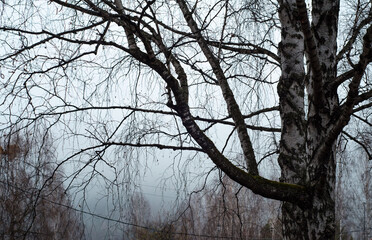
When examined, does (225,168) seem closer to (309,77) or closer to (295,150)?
(295,150)

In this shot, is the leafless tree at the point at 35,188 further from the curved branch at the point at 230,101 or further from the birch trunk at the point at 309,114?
the birch trunk at the point at 309,114

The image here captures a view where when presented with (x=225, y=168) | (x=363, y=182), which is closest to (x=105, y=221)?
(x=225, y=168)

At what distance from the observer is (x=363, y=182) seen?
1588 cm

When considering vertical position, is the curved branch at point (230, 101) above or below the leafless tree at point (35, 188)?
above

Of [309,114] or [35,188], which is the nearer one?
[309,114]

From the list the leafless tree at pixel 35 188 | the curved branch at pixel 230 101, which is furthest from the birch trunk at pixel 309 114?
the leafless tree at pixel 35 188

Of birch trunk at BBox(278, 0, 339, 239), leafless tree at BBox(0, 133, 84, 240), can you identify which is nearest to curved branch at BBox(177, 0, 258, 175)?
birch trunk at BBox(278, 0, 339, 239)

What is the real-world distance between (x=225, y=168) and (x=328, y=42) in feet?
3.78

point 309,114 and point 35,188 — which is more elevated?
point 309,114

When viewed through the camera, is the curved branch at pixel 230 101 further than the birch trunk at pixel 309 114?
Yes

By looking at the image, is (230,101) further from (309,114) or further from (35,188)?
(35,188)

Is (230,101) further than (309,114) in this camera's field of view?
Yes

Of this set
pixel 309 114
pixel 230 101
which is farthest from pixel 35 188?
pixel 309 114

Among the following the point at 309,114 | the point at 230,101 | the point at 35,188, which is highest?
the point at 230,101
